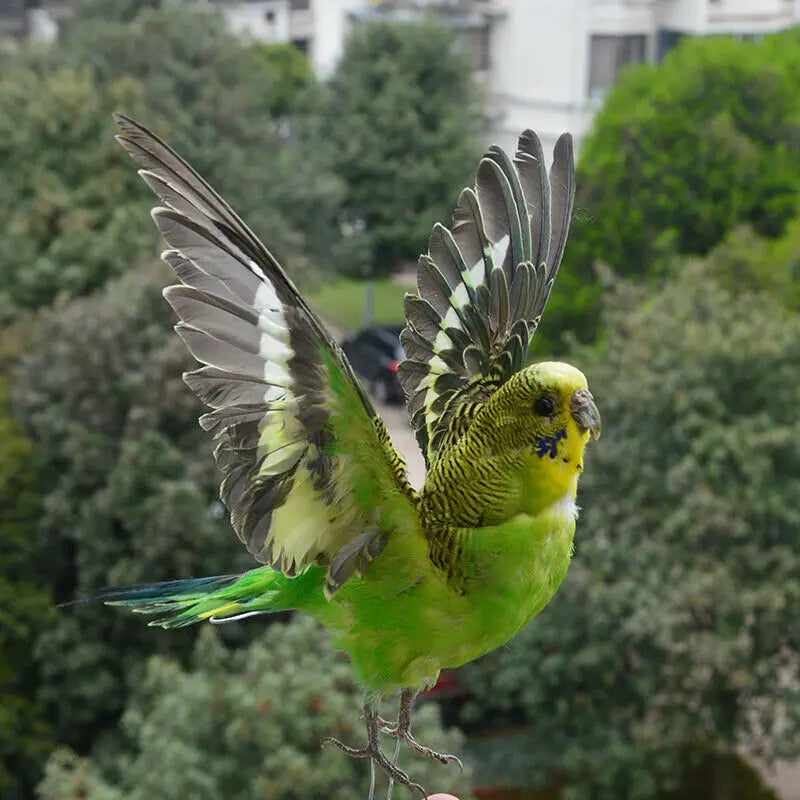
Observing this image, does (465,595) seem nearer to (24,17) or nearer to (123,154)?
(123,154)

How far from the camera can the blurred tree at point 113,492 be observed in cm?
885

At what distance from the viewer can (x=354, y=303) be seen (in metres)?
19.7

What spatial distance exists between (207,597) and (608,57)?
16.0m

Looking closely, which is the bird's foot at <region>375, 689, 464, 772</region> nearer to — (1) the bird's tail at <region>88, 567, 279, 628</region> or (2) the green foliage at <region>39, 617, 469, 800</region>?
(1) the bird's tail at <region>88, 567, 279, 628</region>

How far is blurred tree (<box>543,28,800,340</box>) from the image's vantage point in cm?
1383

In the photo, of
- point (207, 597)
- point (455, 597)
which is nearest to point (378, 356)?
point (207, 597)

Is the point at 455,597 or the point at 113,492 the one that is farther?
the point at 113,492

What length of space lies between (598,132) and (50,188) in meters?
6.66

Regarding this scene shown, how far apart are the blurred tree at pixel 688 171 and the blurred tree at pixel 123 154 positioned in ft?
11.3

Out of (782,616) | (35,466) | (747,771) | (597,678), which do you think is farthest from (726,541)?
(35,466)

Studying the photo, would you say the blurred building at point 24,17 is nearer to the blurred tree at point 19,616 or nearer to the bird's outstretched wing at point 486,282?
the blurred tree at point 19,616

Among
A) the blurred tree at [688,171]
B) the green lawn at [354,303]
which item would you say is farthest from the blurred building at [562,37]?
the green lawn at [354,303]

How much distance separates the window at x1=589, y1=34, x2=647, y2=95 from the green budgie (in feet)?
50.0

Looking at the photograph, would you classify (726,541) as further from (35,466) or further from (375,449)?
(375,449)
